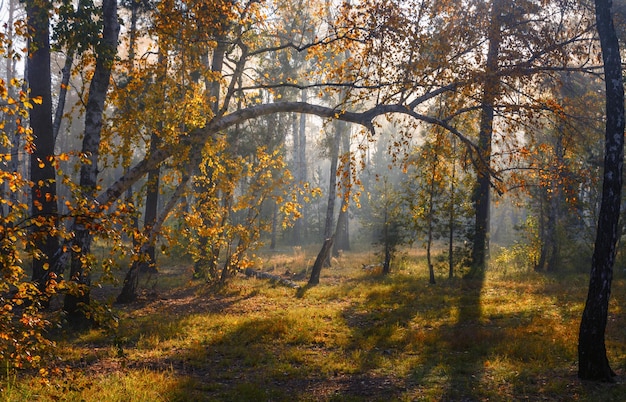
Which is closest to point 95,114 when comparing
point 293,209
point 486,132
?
point 293,209

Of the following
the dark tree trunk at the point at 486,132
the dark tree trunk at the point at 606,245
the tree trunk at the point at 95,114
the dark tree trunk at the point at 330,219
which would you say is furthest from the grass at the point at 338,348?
the dark tree trunk at the point at 330,219

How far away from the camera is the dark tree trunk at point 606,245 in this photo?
7105mm

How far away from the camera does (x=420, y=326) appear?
10.9 metres

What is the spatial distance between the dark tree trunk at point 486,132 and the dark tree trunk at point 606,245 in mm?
3167

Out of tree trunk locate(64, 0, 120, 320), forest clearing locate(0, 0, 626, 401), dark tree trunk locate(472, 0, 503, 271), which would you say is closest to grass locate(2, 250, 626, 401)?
forest clearing locate(0, 0, 626, 401)

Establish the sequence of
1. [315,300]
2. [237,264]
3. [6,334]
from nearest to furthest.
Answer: [6,334] < [315,300] < [237,264]

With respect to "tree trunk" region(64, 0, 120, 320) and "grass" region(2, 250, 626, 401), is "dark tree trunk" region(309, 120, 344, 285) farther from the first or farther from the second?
"tree trunk" region(64, 0, 120, 320)

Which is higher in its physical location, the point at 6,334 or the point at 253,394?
the point at 6,334

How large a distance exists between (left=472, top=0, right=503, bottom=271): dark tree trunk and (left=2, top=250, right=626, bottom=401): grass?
2.32 metres

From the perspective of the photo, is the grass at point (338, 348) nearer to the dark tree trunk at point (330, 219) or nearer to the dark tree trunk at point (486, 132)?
the dark tree trunk at point (486, 132)

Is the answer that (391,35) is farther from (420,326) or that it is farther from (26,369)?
(26,369)

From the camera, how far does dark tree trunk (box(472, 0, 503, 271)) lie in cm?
1084

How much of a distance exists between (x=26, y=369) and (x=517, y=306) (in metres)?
11.1

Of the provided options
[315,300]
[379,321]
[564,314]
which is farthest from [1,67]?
[564,314]
